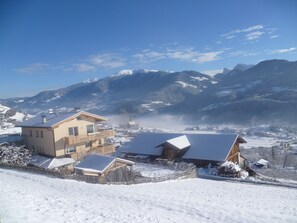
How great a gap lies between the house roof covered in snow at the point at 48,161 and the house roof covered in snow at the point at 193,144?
476 inches

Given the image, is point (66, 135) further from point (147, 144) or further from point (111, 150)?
point (147, 144)

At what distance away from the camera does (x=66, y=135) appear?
35.1 meters

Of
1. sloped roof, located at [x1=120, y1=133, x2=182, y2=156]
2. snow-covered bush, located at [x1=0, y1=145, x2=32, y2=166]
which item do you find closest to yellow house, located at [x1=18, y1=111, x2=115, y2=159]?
snow-covered bush, located at [x1=0, y1=145, x2=32, y2=166]

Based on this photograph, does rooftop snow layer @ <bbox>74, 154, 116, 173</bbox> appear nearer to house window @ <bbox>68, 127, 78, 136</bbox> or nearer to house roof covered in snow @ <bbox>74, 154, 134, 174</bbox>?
house roof covered in snow @ <bbox>74, 154, 134, 174</bbox>

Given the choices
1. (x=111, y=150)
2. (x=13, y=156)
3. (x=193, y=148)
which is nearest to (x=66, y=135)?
(x=13, y=156)

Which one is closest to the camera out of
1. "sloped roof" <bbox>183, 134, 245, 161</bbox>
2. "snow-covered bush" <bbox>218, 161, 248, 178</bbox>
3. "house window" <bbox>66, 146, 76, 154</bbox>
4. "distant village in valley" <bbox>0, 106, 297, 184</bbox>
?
"distant village in valley" <bbox>0, 106, 297, 184</bbox>

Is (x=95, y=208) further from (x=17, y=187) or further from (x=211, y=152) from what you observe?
(x=211, y=152)

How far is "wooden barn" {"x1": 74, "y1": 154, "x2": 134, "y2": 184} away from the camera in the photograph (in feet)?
81.9

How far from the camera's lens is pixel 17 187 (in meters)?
15.7

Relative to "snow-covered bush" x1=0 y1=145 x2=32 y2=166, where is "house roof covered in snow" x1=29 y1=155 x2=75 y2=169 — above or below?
below

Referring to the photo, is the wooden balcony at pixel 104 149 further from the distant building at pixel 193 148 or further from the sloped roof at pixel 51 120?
the distant building at pixel 193 148

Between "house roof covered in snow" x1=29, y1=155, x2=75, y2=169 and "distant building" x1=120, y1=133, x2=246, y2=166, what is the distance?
39.2 ft

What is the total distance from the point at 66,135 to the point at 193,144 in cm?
1755

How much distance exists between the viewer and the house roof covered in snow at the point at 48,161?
31884 millimetres
